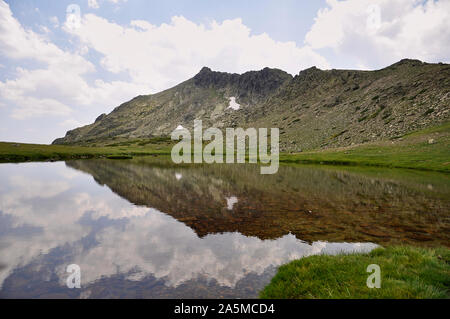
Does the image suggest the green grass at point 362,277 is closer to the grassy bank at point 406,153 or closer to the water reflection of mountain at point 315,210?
the water reflection of mountain at point 315,210

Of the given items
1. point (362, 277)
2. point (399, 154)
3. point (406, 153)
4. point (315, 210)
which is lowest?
point (315, 210)

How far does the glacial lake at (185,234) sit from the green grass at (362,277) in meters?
1.59

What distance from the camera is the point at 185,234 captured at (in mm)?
16594

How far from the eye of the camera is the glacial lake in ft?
34.2

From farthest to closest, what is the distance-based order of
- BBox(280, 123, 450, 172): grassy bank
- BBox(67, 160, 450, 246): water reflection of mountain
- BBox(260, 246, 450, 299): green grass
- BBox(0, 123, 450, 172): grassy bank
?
BBox(0, 123, 450, 172): grassy bank → BBox(280, 123, 450, 172): grassy bank → BBox(67, 160, 450, 246): water reflection of mountain → BBox(260, 246, 450, 299): green grass

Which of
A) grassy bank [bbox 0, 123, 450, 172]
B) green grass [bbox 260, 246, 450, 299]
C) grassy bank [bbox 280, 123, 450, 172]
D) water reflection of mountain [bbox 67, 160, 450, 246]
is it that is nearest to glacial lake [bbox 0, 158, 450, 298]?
→ water reflection of mountain [bbox 67, 160, 450, 246]

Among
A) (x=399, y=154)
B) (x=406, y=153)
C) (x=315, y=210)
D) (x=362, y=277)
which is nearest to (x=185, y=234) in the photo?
(x=362, y=277)

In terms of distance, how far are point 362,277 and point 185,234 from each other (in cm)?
1100

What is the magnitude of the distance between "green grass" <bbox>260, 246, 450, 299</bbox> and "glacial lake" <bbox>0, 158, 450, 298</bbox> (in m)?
1.59

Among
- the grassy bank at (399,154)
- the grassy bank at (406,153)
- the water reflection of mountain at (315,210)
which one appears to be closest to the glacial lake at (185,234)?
the water reflection of mountain at (315,210)

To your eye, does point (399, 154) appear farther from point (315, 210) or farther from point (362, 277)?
point (362, 277)

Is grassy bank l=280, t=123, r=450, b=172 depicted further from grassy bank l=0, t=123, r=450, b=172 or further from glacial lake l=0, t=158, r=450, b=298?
glacial lake l=0, t=158, r=450, b=298

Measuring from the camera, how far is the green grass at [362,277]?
754cm
